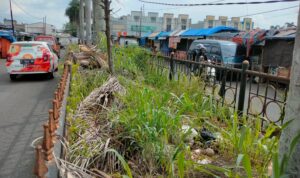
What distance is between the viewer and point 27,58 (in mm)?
10258

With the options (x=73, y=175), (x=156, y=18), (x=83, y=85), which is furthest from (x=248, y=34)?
(x=156, y=18)

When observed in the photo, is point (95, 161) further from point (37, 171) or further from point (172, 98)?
point (172, 98)

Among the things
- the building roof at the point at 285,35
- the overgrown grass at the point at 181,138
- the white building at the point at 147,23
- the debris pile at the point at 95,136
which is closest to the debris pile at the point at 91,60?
the overgrown grass at the point at 181,138

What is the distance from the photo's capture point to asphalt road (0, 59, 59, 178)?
12.0ft

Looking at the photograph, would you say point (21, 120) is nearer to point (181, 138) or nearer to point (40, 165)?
point (181, 138)

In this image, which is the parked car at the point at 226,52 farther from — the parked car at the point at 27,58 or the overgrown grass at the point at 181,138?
the overgrown grass at the point at 181,138

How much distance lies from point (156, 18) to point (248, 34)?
55.6m

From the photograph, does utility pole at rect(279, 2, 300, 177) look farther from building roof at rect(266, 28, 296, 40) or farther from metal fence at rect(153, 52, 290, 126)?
building roof at rect(266, 28, 296, 40)

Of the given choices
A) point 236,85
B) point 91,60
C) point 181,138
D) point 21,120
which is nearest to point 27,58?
point 91,60

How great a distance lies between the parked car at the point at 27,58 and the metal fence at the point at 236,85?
6.01 metres

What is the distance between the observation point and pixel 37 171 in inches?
59.2

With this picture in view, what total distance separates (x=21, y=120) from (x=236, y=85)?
14.2 ft

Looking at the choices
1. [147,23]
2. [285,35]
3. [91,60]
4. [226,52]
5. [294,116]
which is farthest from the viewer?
[147,23]

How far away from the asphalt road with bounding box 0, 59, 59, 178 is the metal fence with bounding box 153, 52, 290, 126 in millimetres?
3092
